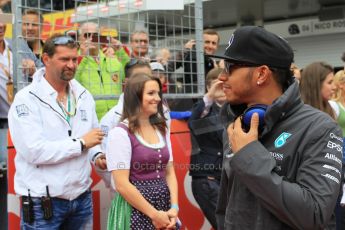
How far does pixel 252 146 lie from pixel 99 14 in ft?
12.0

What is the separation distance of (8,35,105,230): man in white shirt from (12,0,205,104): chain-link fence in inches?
22.2

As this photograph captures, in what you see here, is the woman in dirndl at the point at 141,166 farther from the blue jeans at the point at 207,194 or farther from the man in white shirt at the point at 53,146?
the blue jeans at the point at 207,194

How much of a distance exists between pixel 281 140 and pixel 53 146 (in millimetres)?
2101

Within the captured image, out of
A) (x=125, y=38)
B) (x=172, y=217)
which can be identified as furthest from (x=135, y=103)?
(x=125, y=38)

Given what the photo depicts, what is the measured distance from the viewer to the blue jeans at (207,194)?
15.2ft

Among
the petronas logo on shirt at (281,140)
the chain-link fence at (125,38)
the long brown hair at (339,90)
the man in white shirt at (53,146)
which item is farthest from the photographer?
the long brown hair at (339,90)

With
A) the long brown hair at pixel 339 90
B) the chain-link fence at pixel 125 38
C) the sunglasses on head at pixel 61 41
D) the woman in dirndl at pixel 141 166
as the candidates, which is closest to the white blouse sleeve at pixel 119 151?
the woman in dirndl at pixel 141 166

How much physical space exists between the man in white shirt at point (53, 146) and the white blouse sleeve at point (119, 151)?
13 centimetres

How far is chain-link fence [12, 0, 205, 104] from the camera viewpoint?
4.90m

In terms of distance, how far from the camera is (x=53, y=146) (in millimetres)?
3568

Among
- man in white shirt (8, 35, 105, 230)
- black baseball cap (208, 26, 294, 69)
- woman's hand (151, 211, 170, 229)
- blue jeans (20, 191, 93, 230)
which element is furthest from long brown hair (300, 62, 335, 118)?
black baseball cap (208, 26, 294, 69)

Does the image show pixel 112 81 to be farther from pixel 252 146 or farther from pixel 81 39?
pixel 252 146

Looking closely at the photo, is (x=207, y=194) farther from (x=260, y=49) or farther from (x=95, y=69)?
(x=260, y=49)

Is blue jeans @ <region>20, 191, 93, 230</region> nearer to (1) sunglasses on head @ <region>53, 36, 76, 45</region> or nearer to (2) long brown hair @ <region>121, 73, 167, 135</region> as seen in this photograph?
(2) long brown hair @ <region>121, 73, 167, 135</region>
